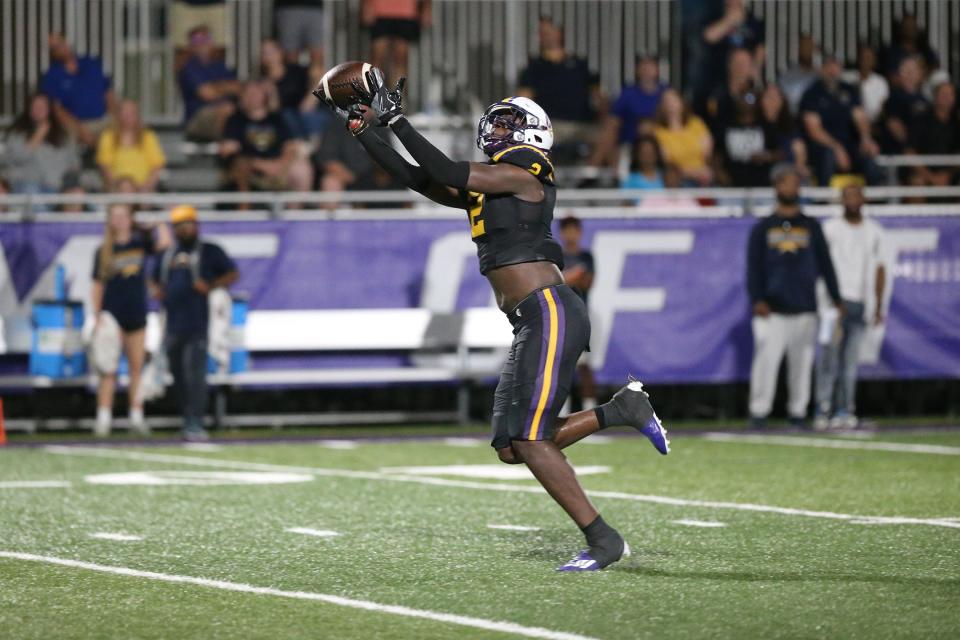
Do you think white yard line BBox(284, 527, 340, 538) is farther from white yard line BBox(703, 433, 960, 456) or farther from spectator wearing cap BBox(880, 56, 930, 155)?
spectator wearing cap BBox(880, 56, 930, 155)

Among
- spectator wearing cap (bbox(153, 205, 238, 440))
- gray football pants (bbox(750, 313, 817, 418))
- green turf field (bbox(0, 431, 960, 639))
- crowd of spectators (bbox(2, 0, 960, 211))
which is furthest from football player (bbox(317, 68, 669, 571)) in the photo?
crowd of spectators (bbox(2, 0, 960, 211))

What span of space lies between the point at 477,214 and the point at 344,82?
2.69 ft

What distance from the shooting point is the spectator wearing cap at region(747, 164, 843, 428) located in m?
14.9

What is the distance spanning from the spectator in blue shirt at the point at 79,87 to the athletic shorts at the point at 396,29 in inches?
106

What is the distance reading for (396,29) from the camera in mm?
18172

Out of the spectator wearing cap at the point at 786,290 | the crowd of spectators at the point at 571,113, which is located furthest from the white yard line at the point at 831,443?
the crowd of spectators at the point at 571,113

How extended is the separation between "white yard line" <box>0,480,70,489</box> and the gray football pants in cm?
627

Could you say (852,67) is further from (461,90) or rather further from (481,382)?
(481,382)

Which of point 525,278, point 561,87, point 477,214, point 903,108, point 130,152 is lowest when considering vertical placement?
point 525,278

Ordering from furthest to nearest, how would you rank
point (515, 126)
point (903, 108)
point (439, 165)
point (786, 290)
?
point (903, 108) → point (786, 290) → point (515, 126) → point (439, 165)

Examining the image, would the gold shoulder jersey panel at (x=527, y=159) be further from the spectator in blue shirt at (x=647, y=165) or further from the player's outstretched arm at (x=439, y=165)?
the spectator in blue shirt at (x=647, y=165)

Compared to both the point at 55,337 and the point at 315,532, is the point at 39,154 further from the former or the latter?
the point at 315,532

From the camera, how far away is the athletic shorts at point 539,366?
25.0ft

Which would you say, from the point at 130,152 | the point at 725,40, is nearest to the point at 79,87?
the point at 130,152
